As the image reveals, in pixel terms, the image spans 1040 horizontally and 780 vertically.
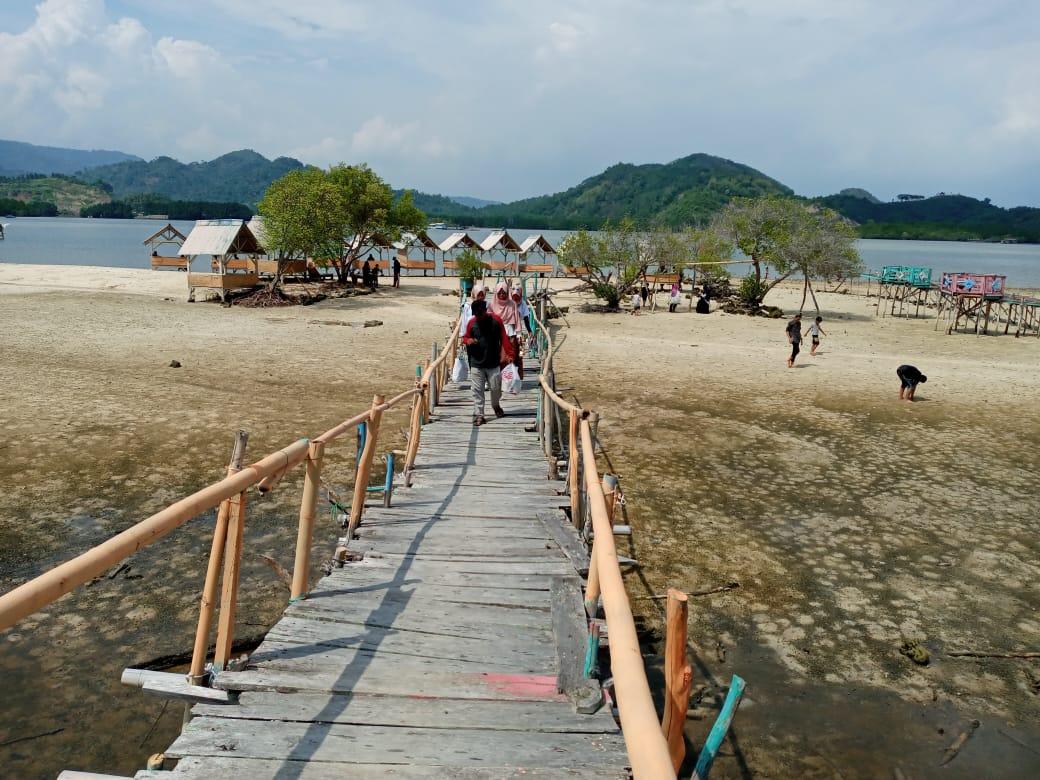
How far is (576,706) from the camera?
10.5ft

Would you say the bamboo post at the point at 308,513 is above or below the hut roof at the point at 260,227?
below

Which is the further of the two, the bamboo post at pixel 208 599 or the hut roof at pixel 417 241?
the hut roof at pixel 417 241

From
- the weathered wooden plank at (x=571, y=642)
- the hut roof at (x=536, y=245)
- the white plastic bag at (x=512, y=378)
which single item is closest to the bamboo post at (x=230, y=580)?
the weathered wooden plank at (x=571, y=642)

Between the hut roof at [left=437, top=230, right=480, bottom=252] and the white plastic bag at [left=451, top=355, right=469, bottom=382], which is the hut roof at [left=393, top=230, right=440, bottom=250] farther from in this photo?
the white plastic bag at [left=451, top=355, right=469, bottom=382]

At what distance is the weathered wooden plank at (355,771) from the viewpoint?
8.90ft

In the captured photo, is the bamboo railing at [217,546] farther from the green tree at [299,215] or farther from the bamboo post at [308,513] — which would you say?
the green tree at [299,215]

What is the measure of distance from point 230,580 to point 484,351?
5.41m

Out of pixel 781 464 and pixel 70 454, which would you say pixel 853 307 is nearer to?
pixel 781 464

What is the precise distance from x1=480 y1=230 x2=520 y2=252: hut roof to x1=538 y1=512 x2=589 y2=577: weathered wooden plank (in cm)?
3902

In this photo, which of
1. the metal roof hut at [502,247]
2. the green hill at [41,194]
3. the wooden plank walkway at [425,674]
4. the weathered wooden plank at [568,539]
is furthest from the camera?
the green hill at [41,194]

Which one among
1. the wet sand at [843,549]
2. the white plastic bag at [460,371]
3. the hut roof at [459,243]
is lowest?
the wet sand at [843,549]

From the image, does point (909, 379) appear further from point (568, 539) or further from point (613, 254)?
point (613, 254)

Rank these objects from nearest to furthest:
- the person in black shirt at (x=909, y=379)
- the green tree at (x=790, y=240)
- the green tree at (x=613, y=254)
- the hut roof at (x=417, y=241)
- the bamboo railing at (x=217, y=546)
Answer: the bamboo railing at (x=217, y=546) → the person in black shirt at (x=909, y=379) → the green tree at (x=790, y=240) → the green tree at (x=613, y=254) → the hut roof at (x=417, y=241)

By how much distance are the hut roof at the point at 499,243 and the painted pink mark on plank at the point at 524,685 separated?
41332mm
